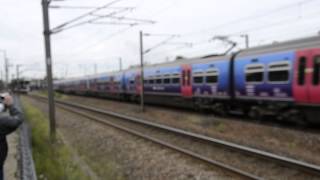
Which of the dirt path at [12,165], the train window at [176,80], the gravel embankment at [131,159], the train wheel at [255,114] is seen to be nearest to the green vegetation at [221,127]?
the train wheel at [255,114]

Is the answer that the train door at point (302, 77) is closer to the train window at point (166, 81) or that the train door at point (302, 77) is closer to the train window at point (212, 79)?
the train window at point (212, 79)

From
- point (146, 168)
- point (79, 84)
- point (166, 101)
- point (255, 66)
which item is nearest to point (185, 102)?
point (166, 101)

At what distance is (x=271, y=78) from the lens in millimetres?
13688

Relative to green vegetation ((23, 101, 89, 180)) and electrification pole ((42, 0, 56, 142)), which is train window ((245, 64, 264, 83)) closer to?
green vegetation ((23, 101, 89, 180))

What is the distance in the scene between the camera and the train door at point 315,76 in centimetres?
1165

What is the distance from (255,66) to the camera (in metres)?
14.5

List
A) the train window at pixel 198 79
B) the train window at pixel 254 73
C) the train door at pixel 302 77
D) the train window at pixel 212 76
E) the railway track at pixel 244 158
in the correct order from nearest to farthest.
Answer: the railway track at pixel 244 158, the train door at pixel 302 77, the train window at pixel 254 73, the train window at pixel 212 76, the train window at pixel 198 79

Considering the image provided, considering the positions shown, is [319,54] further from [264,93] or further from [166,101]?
[166,101]

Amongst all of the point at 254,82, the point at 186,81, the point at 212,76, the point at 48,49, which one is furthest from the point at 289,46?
the point at 48,49

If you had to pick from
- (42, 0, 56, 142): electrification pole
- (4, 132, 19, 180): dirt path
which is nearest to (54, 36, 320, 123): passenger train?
(42, 0, 56, 142): electrification pole

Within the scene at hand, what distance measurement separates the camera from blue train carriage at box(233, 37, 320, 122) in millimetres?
12664

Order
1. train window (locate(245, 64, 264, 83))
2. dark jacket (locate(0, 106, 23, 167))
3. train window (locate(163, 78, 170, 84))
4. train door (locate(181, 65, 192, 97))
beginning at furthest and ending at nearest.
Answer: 1. train window (locate(163, 78, 170, 84))
2. train door (locate(181, 65, 192, 97))
3. train window (locate(245, 64, 264, 83))
4. dark jacket (locate(0, 106, 23, 167))

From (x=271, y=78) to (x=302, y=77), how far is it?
1.49 m

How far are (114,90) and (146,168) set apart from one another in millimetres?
26846
